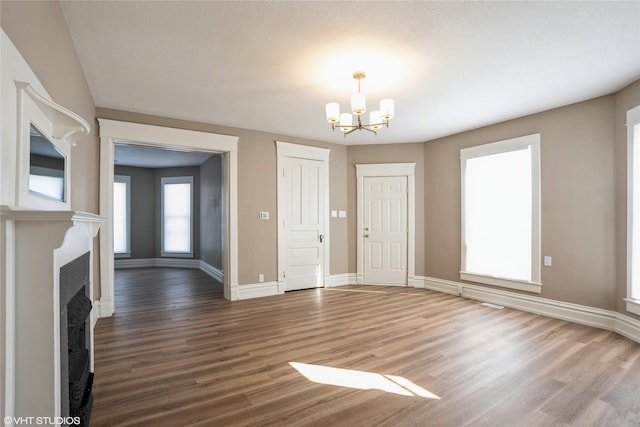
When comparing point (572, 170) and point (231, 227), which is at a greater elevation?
point (572, 170)

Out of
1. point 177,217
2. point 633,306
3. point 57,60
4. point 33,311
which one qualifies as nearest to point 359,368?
point 33,311

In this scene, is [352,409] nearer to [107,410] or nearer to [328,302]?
[107,410]

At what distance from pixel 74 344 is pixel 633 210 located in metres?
4.93

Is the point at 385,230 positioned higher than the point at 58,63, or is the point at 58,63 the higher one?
the point at 58,63

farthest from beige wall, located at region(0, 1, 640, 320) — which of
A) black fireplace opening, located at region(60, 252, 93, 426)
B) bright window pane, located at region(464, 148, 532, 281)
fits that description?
black fireplace opening, located at region(60, 252, 93, 426)

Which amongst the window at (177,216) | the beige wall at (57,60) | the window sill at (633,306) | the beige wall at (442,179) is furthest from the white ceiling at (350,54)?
the window at (177,216)

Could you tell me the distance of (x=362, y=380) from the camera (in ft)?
7.82

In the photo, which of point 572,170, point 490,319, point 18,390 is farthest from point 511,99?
point 18,390

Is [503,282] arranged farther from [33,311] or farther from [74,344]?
[33,311]

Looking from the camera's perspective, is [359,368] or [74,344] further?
[359,368]

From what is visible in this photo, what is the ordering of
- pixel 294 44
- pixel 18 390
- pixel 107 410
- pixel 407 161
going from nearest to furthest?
pixel 18 390
pixel 107 410
pixel 294 44
pixel 407 161

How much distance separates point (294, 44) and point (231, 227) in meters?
2.99

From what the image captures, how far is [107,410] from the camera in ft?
6.58

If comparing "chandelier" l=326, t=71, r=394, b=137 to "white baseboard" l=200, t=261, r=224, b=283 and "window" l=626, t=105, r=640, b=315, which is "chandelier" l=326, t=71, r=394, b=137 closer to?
"window" l=626, t=105, r=640, b=315
